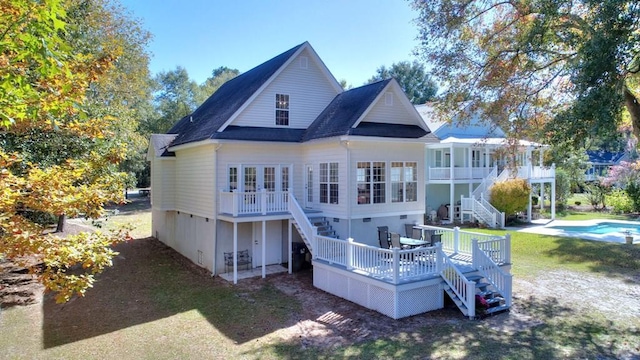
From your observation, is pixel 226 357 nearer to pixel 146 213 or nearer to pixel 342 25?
pixel 342 25

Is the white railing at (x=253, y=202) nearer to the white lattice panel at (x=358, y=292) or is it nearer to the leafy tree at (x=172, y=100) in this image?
the white lattice panel at (x=358, y=292)

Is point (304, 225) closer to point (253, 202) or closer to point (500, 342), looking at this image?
point (253, 202)

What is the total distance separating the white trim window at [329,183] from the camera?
14980mm

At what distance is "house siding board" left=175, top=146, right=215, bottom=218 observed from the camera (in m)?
15.5

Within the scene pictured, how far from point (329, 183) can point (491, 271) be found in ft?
21.6

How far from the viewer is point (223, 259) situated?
1536cm

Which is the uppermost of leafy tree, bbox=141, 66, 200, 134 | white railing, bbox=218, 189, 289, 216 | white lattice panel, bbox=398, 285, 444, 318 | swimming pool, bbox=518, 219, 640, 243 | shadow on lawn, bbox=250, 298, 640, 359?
leafy tree, bbox=141, 66, 200, 134

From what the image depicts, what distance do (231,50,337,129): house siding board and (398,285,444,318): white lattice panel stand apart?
351 inches

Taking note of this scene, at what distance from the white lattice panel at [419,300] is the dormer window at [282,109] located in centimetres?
908

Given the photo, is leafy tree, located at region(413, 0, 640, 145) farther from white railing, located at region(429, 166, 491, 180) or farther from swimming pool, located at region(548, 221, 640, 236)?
swimming pool, located at region(548, 221, 640, 236)

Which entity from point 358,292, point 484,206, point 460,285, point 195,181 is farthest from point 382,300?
point 484,206

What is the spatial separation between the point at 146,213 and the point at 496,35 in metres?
32.1

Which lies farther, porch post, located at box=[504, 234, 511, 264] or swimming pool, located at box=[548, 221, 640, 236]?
swimming pool, located at box=[548, 221, 640, 236]

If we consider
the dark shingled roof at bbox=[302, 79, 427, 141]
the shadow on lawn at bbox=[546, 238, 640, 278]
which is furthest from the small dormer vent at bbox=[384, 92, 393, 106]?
the shadow on lawn at bbox=[546, 238, 640, 278]
